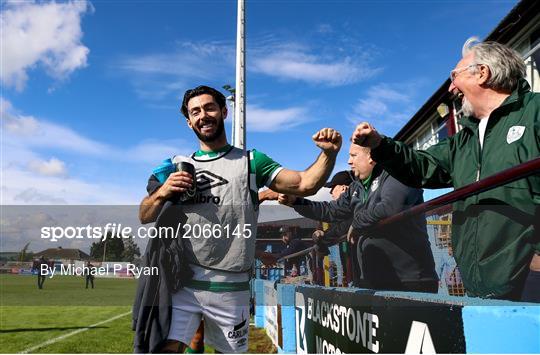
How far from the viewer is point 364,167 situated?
3494 mm

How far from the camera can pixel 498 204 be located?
175 centimetres

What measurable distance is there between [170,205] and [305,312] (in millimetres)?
2319

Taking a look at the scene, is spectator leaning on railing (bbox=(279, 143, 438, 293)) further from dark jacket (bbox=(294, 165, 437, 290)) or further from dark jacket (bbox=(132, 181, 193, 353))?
dark jacket (bbox=(132, 181, 193, 353))

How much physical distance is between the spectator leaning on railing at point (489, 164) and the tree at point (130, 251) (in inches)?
72.3

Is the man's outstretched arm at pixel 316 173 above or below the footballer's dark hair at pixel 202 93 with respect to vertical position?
below

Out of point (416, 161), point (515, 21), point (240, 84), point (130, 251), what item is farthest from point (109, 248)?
point (515, 21)

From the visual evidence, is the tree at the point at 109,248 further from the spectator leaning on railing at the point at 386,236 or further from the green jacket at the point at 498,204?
the green jacket at the point at 498,204

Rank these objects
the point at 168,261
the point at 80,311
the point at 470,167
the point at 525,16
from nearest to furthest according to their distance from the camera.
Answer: the point at 470,167 → the point at 168,261 → the point at 525,16 → the point at 80,311

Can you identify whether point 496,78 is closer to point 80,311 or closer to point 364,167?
point 364,167

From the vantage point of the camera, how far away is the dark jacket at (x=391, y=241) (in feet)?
9.02

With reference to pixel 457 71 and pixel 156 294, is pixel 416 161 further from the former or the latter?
pixel 156 294

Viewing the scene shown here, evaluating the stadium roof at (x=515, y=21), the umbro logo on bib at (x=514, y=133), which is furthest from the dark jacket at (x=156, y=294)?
the stadium roof at (x=515, y=21)

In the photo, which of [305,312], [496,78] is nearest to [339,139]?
[496,78]

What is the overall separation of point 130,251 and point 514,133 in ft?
8.57
